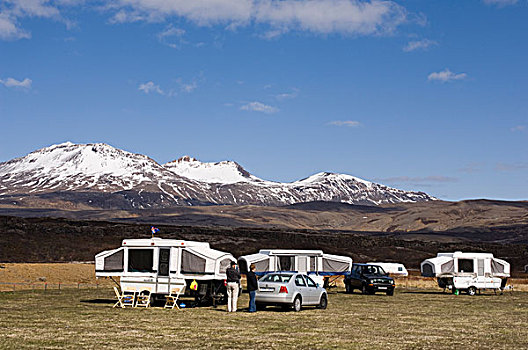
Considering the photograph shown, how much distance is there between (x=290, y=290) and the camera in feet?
80.8

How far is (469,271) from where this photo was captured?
42.0 metres

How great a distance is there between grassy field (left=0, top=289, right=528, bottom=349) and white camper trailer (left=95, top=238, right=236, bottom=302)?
4.62 feet

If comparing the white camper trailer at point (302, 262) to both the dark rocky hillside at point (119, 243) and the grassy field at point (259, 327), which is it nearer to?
the grassy field at point (259, 327)

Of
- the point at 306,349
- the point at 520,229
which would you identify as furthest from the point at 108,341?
the point at 520,229

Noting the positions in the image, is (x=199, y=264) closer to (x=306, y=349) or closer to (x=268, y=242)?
(x=306, y=349)

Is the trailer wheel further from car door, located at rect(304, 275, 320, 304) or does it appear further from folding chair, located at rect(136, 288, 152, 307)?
folding chair, located at rect(136, 288, 152, 307)

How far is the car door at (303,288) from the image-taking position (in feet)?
82.8

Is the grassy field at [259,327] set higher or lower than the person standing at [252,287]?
lower

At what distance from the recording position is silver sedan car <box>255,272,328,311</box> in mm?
24531

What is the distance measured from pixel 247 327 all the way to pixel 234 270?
5453 mm

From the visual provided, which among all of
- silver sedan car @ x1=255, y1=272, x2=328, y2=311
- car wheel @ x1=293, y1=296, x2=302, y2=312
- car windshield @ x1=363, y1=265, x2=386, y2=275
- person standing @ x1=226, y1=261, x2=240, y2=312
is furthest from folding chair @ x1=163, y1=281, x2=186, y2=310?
car windshield @ x1=363, y1=265, x2=386, y2=275

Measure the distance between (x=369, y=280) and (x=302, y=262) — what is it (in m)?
4.36

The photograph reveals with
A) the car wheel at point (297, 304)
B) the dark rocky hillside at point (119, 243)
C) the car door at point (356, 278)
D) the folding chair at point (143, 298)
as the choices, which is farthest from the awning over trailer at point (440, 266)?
the dark rocky hillside at point (119, 243)

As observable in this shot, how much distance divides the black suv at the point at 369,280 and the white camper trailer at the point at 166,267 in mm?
12606
